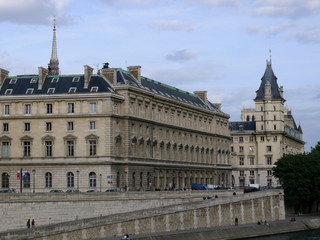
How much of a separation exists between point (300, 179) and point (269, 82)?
69.4 metres

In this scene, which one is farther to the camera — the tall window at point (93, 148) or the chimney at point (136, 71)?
the chimney at point (136, 71)

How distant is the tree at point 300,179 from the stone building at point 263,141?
2369 inches

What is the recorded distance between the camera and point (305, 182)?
113 metres

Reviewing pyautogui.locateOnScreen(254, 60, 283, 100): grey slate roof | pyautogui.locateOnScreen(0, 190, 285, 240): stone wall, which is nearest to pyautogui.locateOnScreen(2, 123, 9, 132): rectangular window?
pyautogui.locateOnScreen(0, 190, 285, 240): stone wall

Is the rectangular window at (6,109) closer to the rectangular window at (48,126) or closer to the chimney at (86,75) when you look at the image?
the rectangular window at (48,126)

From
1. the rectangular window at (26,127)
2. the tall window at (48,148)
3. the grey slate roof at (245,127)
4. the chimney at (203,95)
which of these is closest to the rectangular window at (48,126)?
the tall window at (48,148)

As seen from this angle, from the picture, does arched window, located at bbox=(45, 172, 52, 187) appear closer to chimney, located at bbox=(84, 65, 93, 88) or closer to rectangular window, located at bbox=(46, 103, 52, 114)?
rectangular window, located at bbox=(46, 103, 52, 114)

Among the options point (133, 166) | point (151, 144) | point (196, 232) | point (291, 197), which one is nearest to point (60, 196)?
point (196, 232)

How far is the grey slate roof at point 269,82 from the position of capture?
181125mm

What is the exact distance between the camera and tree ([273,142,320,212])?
112 meters

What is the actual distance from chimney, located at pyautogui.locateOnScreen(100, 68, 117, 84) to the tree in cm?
2877

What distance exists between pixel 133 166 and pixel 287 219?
2219 centimetres

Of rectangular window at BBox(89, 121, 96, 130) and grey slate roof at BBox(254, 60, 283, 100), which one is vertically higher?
grey slate roof at BBox(254, 60, 283, 100)

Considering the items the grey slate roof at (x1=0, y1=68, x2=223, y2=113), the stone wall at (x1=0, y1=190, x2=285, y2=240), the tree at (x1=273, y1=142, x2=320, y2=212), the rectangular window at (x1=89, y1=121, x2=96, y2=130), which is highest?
the grey slate roof at (x1=0, y1=68, x2=223, y2=113)
